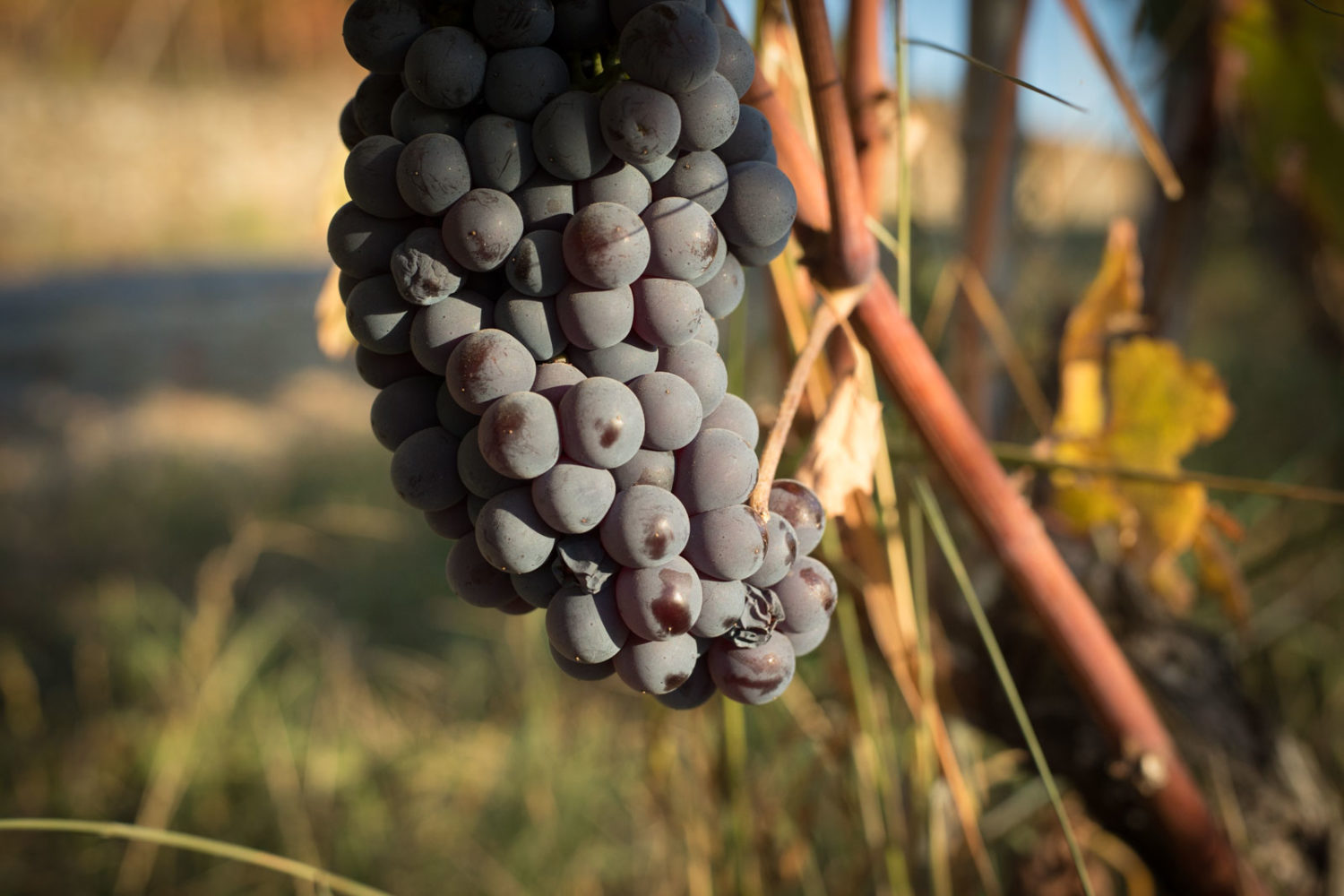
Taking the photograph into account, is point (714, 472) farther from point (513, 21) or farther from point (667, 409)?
point (513, 21)

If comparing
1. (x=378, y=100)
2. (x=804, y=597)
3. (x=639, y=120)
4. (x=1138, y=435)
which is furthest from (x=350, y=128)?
(x=1138, y=435)

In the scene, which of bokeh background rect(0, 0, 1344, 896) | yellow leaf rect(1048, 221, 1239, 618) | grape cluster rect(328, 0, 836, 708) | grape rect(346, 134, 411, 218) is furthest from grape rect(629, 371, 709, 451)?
yellow leaf rect(1048, 221, 1239, 618)

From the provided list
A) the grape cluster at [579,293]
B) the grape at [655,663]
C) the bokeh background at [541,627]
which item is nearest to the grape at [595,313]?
the grape cluster at [579,293]

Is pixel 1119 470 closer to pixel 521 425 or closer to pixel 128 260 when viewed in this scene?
pixel 521 425

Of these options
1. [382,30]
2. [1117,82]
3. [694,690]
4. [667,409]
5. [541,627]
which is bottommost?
[541,627]

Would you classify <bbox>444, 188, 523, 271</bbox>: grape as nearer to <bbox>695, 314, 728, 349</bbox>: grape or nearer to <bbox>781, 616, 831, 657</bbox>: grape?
<bbox>695, 314, 728, 349</bbox>: grape
